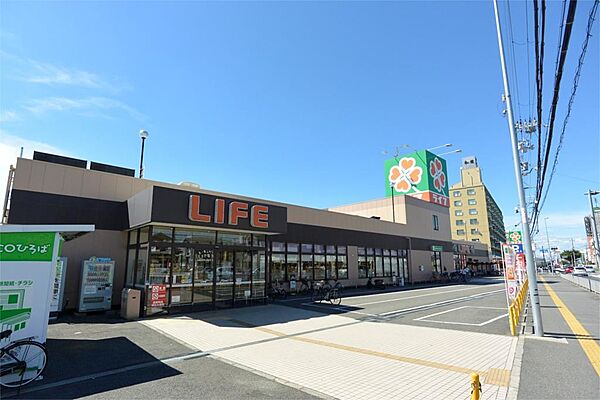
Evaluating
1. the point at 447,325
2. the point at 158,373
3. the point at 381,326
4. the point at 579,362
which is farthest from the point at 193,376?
the point at 447,325

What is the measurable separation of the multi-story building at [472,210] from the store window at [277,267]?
62979 mm

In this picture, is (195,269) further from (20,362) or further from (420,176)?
(420,176)

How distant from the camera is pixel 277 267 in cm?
1942

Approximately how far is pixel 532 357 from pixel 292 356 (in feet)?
16.3

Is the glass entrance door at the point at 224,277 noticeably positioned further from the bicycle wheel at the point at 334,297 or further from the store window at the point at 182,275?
the bicycle wheel at the point at 334,297

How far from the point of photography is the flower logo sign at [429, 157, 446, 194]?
36.3m

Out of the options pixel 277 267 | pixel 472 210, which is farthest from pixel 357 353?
pixel 472 210

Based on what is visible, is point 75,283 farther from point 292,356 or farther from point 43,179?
point 292,356

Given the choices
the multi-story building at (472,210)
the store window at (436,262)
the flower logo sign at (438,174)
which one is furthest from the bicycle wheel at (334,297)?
the multi-story building at (472,210)

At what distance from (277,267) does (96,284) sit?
32.0 ft

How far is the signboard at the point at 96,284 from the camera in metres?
11.6

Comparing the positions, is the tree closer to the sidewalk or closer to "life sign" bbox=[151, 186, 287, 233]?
the sidewalk

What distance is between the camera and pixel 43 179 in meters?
12.0

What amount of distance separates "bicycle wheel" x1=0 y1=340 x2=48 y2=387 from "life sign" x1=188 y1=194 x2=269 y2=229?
6.61 metres
